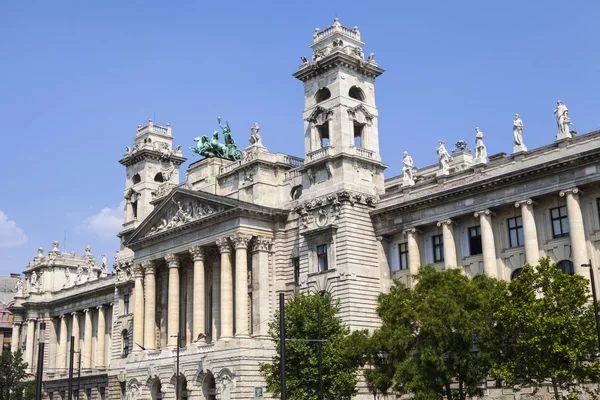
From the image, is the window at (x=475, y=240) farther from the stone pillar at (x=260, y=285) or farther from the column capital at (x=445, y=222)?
the stone pillar at (x=260, y=285)

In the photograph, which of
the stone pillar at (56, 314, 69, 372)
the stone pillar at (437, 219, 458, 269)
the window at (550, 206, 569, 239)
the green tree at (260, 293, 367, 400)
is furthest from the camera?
the stone pillar at (56, 314, 69, 372)

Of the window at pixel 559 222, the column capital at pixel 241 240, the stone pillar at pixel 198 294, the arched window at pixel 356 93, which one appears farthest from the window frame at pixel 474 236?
the stone pillar at pixel 198 294

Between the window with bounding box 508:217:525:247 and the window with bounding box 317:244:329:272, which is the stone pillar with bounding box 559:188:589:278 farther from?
the window with bounding box 317:244:329:272

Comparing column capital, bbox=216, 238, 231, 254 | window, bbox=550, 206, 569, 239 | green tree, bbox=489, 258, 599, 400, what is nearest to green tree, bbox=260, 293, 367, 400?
green tree, bbox=489, 258, 599, 400

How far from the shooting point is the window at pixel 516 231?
181ft

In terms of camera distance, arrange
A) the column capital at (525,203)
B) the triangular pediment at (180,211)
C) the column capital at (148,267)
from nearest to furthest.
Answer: the column capital at (525,203) → the triangular pediment at (180,211) → the column capital at (148,267)

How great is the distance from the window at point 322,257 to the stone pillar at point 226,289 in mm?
8216

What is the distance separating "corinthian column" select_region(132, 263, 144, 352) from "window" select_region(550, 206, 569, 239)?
41278mm

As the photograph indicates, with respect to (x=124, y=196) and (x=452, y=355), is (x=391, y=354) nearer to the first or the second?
(x=452, y=355)

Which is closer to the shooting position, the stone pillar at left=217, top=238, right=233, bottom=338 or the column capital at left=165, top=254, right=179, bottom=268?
the stone pillar at left=217, top=238, right=233, bottom=338

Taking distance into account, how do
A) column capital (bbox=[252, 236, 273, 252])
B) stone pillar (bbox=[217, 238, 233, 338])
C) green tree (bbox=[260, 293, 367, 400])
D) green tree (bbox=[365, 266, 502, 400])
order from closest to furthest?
1. green tree (bbox=[365, 266, 502, 400])
2. green tree (bbox=[260, 293, 367, 400])
3. stone pillar (bbox=[217, 238, 233, 338])
4. column capital (bbox=[252, 236, 273, 252])

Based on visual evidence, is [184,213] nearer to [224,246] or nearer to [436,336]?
[224,246]

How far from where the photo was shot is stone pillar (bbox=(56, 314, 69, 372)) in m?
104

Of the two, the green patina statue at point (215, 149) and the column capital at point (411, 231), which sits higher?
the green patina statue at point (215, 149)
